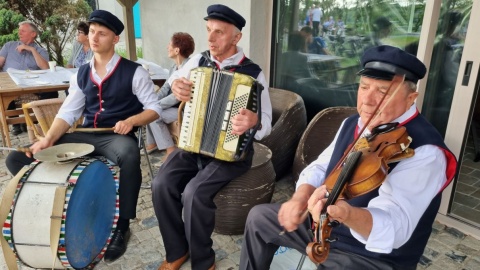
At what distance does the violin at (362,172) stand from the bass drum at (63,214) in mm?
1345

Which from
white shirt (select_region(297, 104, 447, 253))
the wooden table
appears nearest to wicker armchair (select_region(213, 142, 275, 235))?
white shirt (select_region(297, 104, 447, 253))

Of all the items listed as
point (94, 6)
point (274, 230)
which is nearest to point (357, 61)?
point (274, 230)

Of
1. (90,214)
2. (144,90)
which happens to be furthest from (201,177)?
(144,90)

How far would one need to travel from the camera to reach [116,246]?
2.39 meters

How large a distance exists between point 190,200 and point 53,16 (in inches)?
349

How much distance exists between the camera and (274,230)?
1.72 m

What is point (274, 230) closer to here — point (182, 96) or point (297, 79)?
point (182, 96)

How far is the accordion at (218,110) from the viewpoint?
2.01m

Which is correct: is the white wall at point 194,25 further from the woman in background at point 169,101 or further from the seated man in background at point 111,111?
the seated man in background at point 111,111

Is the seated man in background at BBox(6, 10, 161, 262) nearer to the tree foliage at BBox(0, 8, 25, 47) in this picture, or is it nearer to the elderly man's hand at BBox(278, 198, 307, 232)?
the elderly man's hand at BBox(278, 198, 307, 232)

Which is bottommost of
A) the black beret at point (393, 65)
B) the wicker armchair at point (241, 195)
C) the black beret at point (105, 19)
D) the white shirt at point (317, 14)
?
the wicker armchair at point (241, 195)

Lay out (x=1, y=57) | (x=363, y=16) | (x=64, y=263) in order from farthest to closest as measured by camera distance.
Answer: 1. (x=1, y=57)
2. (x=363, y=16)
3. (x=64, y=263)

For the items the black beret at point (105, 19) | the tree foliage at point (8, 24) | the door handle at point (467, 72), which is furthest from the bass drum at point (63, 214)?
the tree foliage at point (8, 24)

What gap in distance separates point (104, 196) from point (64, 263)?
1.39 ft
